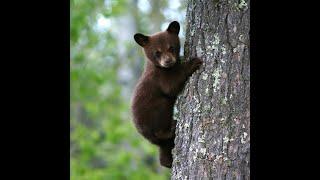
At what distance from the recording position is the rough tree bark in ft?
13.6

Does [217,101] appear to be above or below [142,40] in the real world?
below

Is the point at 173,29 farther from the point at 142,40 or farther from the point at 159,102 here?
the point at 159,102

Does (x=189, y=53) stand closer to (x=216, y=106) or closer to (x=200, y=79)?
(x=200, y=79)

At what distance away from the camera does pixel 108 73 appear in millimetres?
15367

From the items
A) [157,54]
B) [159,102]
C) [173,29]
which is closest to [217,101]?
[159,102]

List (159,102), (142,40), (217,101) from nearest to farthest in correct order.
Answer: (217,101)
(159,102)
(142,40)

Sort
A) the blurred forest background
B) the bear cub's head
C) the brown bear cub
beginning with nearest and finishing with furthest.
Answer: the brown bear cub < the bear cub's head < the blurred forest background

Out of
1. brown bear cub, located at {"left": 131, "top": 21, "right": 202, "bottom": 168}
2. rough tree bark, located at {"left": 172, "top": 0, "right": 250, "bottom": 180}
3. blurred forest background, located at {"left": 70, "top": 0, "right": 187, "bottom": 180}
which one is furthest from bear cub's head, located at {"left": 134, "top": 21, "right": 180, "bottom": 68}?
blurred forest background, located at {"left": 70, "top": 0, "right": 187, "bottom": 180}

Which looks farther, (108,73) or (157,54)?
(108,73)

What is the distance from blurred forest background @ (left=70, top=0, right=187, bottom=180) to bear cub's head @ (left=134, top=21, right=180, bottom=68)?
Result: 15.6ft

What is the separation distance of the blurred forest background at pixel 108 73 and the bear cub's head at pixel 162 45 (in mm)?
4740

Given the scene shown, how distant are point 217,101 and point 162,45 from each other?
1823mm

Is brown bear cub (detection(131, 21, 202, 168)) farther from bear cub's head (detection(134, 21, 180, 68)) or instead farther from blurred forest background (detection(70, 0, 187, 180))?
blurred forest background (detection(70, 0, 187, 180))
